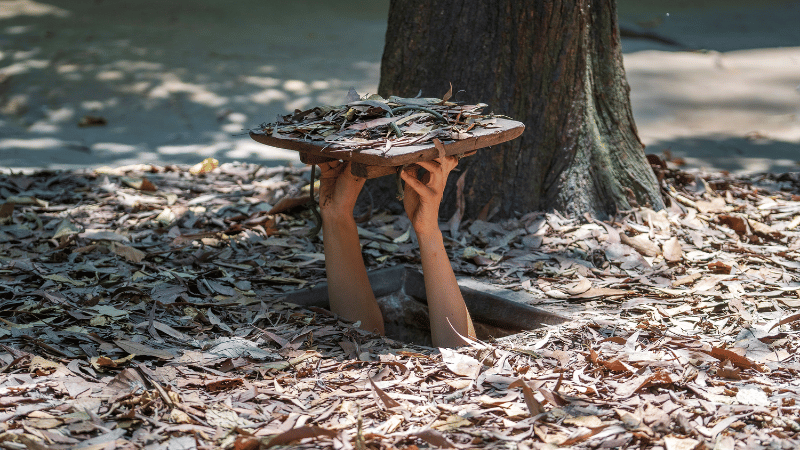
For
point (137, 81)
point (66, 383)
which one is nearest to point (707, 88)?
point (137, 81)

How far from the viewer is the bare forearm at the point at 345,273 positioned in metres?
2.69

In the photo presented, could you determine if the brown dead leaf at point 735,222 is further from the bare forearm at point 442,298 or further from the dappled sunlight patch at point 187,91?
the dappled sunlight patch at point 187,91

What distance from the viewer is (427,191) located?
237 cm

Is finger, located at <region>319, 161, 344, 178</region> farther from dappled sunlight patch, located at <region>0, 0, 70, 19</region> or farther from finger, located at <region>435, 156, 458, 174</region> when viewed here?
dappled sunlight patch, located at <region>0, 0, 70, 19</region>

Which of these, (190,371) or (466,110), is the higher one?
(466,110)

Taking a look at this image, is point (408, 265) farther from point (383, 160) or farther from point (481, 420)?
point (481, 420)

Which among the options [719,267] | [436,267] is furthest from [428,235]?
[719,267]

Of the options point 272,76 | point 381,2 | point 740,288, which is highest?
point 381,2

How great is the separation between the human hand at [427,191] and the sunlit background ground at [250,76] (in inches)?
101

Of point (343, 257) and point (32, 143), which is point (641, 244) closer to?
point (343, 257)

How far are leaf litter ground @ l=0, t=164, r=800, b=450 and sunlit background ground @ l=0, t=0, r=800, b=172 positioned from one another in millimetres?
1620

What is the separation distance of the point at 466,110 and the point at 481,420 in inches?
43.0

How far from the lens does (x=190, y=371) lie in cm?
216

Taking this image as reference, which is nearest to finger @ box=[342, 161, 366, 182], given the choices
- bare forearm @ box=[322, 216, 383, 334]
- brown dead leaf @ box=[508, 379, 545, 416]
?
bare forearm @ box=[322, 216, 383, 334]
